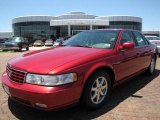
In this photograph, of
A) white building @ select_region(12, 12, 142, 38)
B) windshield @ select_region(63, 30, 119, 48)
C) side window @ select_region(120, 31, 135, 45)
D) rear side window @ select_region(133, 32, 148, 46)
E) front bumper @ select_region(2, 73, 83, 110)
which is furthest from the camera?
white building @ select_region(12, 12, 142, 38)

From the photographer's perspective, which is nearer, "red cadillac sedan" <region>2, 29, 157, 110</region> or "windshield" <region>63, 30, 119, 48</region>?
"red cadillac sedan" <region>2, 29, 157, 110</region>

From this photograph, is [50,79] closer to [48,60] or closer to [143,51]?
[48,60]

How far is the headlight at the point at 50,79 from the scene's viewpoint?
11.1ft

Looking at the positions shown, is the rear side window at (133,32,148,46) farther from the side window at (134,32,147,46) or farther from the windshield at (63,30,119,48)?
the windshield at (63,30,119,48)

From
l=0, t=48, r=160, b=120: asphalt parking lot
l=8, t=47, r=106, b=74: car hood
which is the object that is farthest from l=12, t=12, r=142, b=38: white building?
l=8, t=47, r=106, b=74: car hood

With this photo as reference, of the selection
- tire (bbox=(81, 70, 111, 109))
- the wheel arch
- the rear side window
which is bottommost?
tire (bbox=(81, 70, 111, 109))

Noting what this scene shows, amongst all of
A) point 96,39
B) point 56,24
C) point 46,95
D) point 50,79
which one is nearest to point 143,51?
point 96,39

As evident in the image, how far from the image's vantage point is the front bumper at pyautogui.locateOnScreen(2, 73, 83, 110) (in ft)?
10.8

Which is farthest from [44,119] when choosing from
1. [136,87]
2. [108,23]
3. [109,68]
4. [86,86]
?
[108,23]

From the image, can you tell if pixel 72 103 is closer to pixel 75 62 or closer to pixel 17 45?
pixel 75 62

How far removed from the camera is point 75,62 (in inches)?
145

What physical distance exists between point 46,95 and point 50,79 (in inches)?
10.0

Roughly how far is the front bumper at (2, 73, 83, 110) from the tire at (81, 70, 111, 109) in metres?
0.24

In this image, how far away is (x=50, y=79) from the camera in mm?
3383
